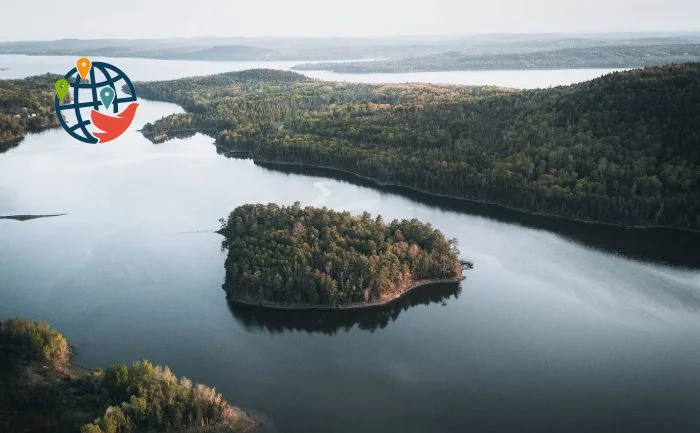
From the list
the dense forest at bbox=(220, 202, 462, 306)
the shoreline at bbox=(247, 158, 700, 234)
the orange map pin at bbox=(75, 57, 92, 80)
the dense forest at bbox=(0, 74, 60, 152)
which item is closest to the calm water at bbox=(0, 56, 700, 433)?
the dense forest at bbox=(220, 202, 462, 306)

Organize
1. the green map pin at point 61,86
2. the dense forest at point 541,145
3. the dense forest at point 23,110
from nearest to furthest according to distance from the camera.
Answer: the green map pin at point 61,86 < the dense forest at point 541,145 < the dense forest at point 23,110

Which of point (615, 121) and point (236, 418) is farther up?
point (615, 121)

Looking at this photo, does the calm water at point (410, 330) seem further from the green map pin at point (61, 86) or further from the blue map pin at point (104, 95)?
the green map pin at point (61, 86)

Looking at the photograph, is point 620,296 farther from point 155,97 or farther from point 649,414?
point 155,97

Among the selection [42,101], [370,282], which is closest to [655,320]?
[370,282]

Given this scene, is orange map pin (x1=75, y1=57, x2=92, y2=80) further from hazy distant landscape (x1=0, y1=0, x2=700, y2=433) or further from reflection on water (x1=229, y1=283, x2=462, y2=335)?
reflection on water (x1=229, y1=283, x2=462, y2=335)

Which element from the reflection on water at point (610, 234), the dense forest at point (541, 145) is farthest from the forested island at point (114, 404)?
the dense forest at point (541, 145)

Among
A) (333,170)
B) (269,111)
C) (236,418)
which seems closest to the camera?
(236,418)
